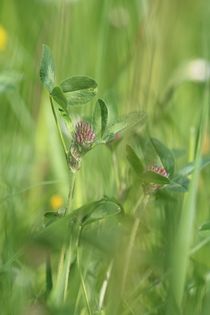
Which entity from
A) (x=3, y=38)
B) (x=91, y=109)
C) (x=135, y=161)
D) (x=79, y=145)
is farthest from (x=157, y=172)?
(x=3, y=38)

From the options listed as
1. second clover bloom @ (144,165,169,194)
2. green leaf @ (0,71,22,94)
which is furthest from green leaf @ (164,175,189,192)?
green leaf @ (0,71,22,94)

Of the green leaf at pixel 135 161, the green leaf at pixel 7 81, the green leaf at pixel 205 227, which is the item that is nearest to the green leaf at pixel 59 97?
the green leaf at pixel 135 161

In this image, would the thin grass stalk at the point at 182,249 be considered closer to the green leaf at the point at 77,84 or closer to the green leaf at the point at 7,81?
the green leaf at the point at 77,84

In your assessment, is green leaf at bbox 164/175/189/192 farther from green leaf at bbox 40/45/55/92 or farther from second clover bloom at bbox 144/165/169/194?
green leaf at bbox 40/45/55/92

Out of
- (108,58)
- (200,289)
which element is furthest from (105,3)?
(200,289)

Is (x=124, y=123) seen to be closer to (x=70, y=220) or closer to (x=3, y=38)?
(x=70, y=220)
